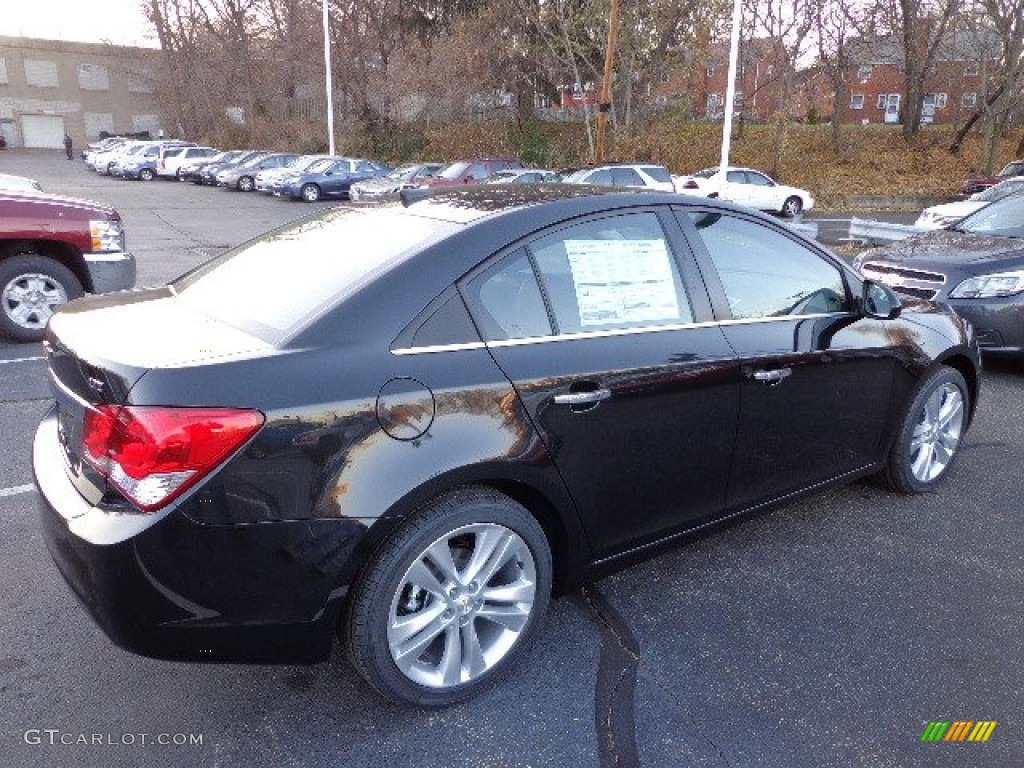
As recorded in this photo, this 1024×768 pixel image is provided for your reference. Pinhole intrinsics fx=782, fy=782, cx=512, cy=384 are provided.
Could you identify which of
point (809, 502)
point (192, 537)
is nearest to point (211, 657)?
point (192, 537)

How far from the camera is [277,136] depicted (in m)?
43.8

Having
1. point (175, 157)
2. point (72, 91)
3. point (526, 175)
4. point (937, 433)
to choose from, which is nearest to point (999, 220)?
point (937, 433)

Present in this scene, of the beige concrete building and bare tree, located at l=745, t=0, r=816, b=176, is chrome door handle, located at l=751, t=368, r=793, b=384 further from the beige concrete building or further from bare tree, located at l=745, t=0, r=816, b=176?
the beige concrete building

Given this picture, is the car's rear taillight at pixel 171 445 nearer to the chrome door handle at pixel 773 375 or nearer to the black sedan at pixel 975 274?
the chrome door handle at pixel 773 375

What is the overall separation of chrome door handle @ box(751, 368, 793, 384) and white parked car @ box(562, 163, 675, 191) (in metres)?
15.9

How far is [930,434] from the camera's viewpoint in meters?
4.25

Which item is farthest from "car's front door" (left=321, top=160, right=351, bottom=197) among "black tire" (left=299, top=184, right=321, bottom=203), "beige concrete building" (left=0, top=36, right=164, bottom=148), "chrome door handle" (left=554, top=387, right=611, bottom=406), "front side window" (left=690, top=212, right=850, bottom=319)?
"beige concrete building" (left=0, top=36, right=164, bottom=148)

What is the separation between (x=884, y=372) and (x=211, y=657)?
3.17m

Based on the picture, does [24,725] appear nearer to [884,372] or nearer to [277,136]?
[884,372]

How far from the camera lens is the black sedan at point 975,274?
6105mm

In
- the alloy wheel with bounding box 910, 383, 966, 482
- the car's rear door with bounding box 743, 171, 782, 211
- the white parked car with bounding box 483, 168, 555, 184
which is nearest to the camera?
the alloy wheel with bounding box 910, 383, 966, 482

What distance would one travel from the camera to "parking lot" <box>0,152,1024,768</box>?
2.41 m

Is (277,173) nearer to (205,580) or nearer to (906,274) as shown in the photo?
(906,274)

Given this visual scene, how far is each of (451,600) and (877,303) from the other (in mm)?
2441
